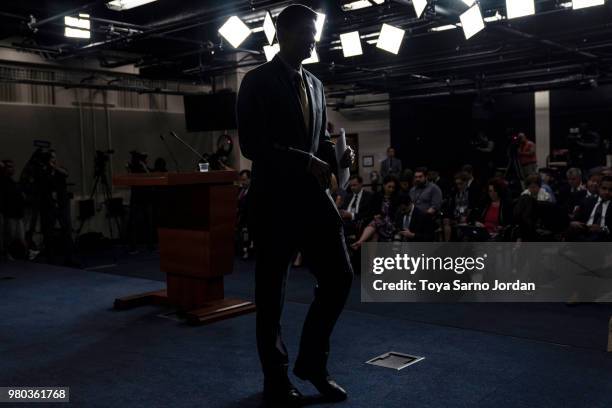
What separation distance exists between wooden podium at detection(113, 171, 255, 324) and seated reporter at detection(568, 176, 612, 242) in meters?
2.60

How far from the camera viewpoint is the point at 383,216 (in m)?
5.84

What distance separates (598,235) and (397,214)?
1.72m

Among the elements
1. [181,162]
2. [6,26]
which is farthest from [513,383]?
[181,162]

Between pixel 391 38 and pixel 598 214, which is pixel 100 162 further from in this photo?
pixel 598 214

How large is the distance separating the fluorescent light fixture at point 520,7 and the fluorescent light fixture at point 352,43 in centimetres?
179

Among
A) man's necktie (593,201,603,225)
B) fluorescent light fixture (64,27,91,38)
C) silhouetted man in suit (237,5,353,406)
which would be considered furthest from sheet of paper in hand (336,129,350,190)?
fluorescent light fixture (64,27,91,38)

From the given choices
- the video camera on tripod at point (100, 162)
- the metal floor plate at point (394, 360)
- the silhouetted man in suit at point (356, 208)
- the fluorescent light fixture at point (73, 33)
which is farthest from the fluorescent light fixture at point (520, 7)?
the video camera on tripod at point (100, 162)

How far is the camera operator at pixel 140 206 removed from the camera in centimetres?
853

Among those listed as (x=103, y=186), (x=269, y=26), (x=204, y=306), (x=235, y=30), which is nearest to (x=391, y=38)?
(x=269, y=26)

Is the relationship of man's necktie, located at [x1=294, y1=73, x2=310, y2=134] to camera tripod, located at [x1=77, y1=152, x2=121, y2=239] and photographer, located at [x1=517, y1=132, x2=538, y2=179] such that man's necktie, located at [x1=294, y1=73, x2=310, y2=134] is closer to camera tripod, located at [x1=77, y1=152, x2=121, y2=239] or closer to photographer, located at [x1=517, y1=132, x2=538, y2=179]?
camera tripod, located at [x1=77, y1=152, x2=121, y2=239]

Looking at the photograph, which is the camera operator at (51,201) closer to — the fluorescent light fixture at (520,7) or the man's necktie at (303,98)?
the fluorescent light fixture at (520,7)

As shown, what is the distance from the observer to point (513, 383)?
260cm

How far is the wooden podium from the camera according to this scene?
12.6 ft

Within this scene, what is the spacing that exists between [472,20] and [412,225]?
82.1 inches
